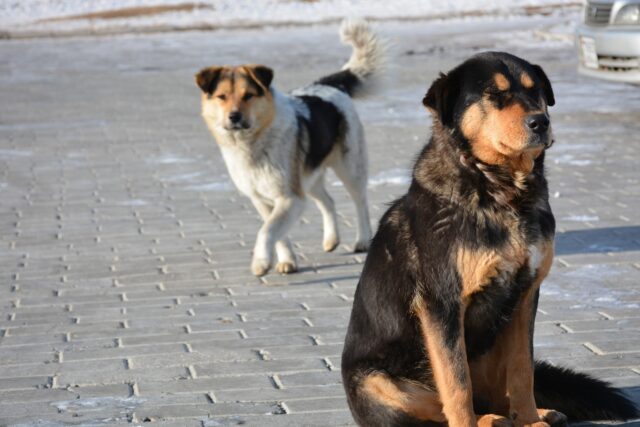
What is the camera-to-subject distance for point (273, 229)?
7.83 metres

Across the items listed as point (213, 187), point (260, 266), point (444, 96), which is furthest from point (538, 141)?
point (213, 187)

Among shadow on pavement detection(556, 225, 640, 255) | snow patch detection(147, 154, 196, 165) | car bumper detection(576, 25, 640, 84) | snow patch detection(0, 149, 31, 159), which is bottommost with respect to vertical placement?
snow patch detection(0, 149, 31, 159)

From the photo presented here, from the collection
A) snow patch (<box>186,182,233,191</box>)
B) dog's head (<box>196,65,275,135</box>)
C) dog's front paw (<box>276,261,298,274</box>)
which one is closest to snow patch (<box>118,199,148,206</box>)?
snow patch (<box>186,182,233,191</box>)

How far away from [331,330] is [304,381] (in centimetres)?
94

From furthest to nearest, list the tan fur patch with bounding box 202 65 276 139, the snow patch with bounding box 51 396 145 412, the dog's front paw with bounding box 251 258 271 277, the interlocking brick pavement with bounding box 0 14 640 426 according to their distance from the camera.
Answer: the tan fur patch with bounding box 202 65 276 139
the dog's front paw with bounding box 251 258 271 277
the interlocking brick pavement with bounding box 0 14 640 426
the snow patch with bounding box 51 396 145 412

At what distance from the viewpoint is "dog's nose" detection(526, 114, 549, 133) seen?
403 centimetres

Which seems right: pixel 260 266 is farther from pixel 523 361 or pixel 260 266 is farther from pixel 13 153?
pixel 13 153

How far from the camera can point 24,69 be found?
2136 centimetres

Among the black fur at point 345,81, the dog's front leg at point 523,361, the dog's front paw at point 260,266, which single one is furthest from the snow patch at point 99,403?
the black fur at point 345,81

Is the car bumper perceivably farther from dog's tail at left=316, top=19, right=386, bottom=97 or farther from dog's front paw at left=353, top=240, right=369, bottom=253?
dog's front paw at left=353, top=240, right=369, bottom=253

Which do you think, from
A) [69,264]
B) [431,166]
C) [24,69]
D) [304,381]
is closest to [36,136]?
[69,264]

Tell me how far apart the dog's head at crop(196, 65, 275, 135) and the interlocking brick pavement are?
0.95 m

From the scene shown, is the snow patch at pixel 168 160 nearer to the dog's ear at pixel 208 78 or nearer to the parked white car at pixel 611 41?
the dog's ear at pixel 208 78

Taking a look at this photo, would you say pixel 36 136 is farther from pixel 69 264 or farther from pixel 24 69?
pixel 24 69
